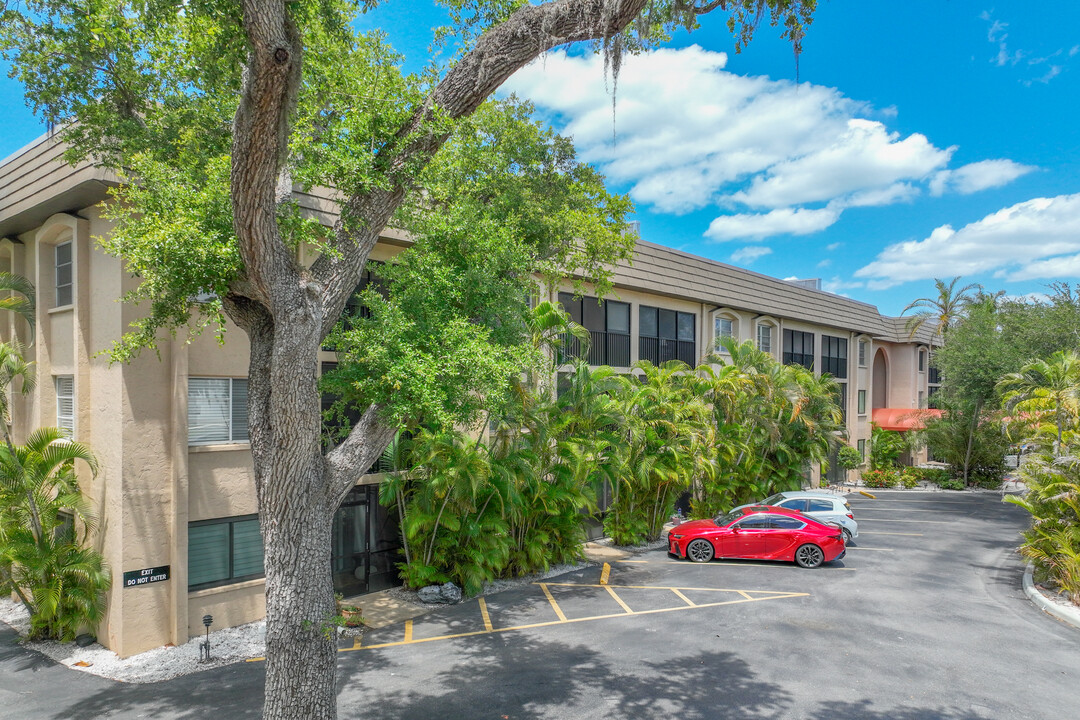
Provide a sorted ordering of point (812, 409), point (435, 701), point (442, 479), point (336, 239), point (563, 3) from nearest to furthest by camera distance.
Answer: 1. point (563, 3)
2. point (336, 239)
3. point (435, 701)
4. point (442, 479)
5. point (812, 409)

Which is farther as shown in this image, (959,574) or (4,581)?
(959,574)

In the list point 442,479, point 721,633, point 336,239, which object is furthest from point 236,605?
point 721,633

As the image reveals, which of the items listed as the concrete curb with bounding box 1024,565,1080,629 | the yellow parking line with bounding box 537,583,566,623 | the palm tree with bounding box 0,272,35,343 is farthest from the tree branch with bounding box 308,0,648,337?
the concrete curb with bounding box 1024,565,1080,629

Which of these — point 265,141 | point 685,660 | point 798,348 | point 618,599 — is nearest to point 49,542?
point 265,141

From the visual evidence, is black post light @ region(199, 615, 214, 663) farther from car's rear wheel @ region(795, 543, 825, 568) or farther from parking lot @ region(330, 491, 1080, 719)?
car's rear wheel @ region(795, 543, 825, 568)

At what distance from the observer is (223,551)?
12.1m

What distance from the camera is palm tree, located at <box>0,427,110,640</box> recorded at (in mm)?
10938

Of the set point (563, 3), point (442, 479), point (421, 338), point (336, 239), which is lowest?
point (442, 479)

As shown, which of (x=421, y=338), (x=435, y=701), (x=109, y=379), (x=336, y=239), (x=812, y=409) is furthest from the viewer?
(x=812, y=409)

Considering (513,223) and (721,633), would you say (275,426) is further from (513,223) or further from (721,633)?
(721,633)

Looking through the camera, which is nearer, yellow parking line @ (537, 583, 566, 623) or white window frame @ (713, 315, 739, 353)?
yellow parking line @ (537, 583, 566, 623)

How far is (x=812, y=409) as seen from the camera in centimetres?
Result: 2500

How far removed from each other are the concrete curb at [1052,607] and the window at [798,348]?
53.1ft

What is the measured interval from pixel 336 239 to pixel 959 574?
56.2 feet
